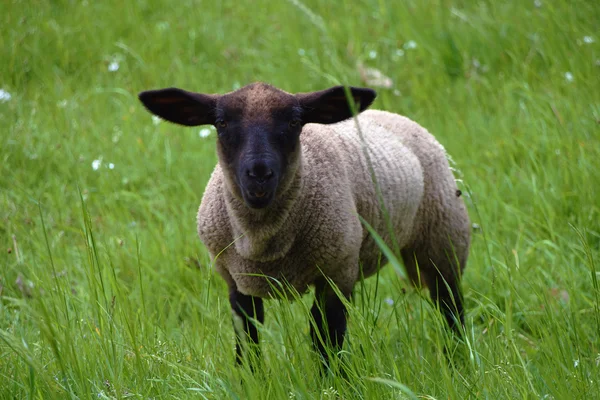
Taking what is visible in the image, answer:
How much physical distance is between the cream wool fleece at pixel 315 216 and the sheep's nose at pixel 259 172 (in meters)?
0.26

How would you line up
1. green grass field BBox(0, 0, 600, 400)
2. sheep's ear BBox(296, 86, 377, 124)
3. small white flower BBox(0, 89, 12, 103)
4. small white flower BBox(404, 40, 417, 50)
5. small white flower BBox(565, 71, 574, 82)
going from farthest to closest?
1. small white flower BBox(404, 40, 417, 50)
2. small white flower BBox(0, 89, 12, 103)
3. small white flower BBox(565, 71, 574, 82)
4. sheep's ear BBox(296, 86, 377, 124)
5. green grass field BBox(0, 0, 600, 400)

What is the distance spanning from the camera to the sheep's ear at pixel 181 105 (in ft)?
11.0

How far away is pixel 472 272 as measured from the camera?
451cm

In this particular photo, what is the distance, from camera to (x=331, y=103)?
11.1 ft

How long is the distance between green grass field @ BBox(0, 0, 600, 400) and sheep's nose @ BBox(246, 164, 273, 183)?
49 cm

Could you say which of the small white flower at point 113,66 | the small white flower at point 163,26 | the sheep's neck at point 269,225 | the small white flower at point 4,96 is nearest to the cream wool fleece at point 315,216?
the sheep's neck at point 269,225

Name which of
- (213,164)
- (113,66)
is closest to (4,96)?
(113,66)

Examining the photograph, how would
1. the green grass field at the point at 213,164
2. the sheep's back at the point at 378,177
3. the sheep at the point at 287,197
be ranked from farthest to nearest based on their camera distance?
the sheep's back at the point at 378,177 → the sheep at the point at 287,197 → the green grass field at the point at 213,164

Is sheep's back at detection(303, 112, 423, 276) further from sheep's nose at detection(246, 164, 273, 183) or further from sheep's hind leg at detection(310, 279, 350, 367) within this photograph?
sheep's nose at detection(246, 164, 273, 183)

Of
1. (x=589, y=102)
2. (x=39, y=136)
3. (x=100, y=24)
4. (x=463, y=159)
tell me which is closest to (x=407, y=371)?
(x=463, y=159)

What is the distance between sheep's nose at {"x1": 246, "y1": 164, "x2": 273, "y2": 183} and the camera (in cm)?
296

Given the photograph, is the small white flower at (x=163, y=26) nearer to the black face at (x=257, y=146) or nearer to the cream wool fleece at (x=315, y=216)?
the cream wool fleece at (x=315, y=216)

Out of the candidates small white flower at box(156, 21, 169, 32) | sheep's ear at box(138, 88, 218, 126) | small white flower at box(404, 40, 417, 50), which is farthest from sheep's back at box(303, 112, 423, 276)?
small white flower at box(156, 21, 169, 32)

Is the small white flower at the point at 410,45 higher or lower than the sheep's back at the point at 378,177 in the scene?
higher
